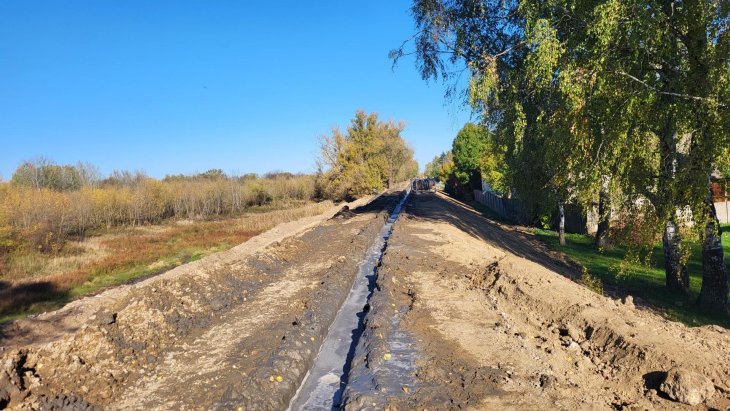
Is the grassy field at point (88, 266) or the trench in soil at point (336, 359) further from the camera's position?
the grassy field at point (88, 266)

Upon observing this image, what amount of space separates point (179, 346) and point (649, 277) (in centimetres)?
1320

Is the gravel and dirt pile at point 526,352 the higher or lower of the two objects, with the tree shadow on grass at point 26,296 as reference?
higher

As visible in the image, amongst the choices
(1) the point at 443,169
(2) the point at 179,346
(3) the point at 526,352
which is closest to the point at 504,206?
(3) the point at 526,352

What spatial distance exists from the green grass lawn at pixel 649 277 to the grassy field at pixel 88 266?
661 inches

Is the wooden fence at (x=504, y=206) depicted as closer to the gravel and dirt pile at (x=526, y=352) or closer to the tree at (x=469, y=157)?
the tree at (x=469, y=157)

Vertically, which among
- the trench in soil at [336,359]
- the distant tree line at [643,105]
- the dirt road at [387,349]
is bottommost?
the trench in soil at [336,359]

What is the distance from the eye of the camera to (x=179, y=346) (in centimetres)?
735

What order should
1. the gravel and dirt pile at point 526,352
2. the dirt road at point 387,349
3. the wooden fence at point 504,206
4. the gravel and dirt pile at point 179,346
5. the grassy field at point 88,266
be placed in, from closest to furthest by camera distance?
the gravel and dirt pile at point 526,352
the dirt road at point 387,349
the gravel and dirt pile at point 179,346
the grassy field at point 88,266
the wooden fence at point 504,206

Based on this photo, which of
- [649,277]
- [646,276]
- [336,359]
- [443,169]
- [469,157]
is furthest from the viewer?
[443,169]

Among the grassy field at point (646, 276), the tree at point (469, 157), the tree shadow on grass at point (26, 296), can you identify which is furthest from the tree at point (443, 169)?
the tree shadow on grass at point (26, 296)

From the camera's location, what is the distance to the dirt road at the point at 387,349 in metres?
5.14

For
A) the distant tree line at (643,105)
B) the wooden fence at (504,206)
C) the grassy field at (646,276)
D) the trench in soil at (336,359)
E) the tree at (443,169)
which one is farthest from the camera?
the tree at (443,169)

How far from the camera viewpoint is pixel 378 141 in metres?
56.1

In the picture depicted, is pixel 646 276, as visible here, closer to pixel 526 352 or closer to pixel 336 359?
pixel 526 352
